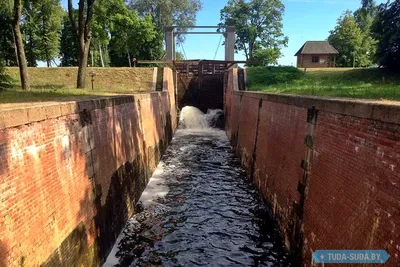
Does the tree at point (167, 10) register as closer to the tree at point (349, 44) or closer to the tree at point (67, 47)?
the tree at point (67, 47)

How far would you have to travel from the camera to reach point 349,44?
42062 millimetres

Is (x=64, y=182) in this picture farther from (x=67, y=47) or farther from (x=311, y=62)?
(x=67, y=47)

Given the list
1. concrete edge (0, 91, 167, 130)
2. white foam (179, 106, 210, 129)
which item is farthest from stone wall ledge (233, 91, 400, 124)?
white foam (179, 106, 210, 129)

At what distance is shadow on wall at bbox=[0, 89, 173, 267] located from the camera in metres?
5.20

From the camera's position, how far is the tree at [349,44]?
4147 centimetres

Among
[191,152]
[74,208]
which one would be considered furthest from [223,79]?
[74,208]

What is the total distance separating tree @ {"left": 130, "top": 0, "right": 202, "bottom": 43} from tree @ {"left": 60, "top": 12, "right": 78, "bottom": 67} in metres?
10.5

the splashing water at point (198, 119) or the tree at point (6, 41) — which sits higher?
the tree at point (6, 41)

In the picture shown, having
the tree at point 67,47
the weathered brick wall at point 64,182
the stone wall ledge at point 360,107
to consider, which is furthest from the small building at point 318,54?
the weathered brick wall at point 64,182

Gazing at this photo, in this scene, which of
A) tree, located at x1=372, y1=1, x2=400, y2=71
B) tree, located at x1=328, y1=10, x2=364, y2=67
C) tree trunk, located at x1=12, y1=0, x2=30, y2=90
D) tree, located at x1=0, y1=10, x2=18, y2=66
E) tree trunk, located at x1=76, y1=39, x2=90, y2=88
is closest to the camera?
tree trunk, located at x1=12, y1=0, x2=30, y2=90

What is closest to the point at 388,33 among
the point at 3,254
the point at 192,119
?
the point at 192,119

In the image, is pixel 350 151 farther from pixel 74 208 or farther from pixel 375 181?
pixel 74 208

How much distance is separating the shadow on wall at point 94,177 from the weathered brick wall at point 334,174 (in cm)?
443

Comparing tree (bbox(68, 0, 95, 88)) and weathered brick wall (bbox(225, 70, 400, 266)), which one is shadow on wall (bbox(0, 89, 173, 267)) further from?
tree (bbox(68, 0, 95, 88))
